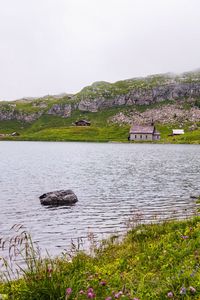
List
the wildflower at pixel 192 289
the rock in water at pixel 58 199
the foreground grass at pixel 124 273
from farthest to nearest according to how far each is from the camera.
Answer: the rock in water at pixel 58 199 < the foreground grass at pixel 124 273 < the wildflower at pixel 192 289

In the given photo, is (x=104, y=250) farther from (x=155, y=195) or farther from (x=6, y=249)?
(x=155, y=195)

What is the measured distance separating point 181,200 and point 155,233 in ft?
55.3

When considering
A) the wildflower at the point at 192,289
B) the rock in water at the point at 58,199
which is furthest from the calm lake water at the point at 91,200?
the wildflower at the point at 192,289

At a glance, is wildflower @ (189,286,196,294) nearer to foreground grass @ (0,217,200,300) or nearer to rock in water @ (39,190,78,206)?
foreground grass @ (0,217,200,300)

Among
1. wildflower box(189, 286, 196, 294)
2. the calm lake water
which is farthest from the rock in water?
wildflower box(189, 286, 196, 294)

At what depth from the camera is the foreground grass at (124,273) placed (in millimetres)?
8266

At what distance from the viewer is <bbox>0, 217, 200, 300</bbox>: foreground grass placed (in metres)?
8.27

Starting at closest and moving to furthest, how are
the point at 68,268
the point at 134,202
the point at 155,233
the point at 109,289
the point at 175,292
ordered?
the point at 175,292
the point at 109,289
the point at 68,268
the point at 155,233
the point at 134,202

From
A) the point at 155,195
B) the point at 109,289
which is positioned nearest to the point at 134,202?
the point at 155,195

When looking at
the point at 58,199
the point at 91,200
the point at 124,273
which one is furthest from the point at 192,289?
the point at 91,200

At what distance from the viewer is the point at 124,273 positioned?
1100 centimetres

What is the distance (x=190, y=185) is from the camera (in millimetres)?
44688

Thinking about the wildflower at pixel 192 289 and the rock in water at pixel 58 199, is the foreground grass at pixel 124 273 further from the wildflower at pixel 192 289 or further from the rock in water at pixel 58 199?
the rock in water at pixel 58 199

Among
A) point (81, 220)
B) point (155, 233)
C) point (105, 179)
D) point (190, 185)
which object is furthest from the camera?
point (105, 179)
